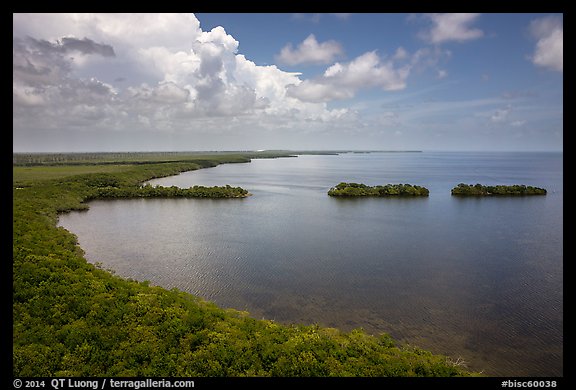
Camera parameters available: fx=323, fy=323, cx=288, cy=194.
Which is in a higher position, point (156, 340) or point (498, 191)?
point (498, 191)

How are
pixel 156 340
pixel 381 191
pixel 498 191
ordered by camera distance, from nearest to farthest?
pixel 156 340 → pixel 498 191 → pixel 381 191

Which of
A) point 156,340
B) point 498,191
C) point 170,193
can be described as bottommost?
point 156,340

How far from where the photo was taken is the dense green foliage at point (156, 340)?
11.9 meters

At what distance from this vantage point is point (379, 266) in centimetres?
2695

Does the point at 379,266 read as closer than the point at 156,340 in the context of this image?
No

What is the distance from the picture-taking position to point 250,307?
2025 cm

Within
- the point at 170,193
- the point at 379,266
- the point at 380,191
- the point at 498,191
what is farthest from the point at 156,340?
the point at 498,191

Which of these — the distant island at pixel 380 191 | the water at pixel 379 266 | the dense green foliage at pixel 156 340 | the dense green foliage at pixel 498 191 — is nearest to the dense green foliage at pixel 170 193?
the water at pixel 379 266

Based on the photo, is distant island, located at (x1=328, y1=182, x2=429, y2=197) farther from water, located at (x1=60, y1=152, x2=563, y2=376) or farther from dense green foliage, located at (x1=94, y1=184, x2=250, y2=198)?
dense green foliage, located at (x1=94, y1=184, x2=250, y2=198)

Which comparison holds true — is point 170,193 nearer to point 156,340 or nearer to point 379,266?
point 379,266

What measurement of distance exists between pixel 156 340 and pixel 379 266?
18.8 metres

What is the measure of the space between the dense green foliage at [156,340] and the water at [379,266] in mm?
3219
